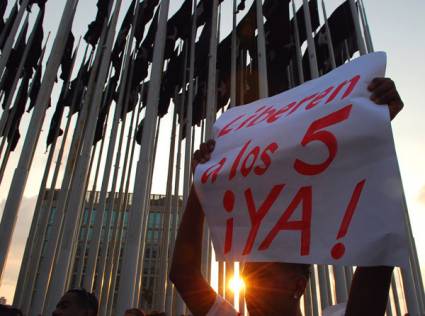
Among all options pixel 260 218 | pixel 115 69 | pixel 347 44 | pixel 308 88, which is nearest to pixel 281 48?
pixel 347 44

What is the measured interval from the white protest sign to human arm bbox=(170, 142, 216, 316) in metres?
0.10

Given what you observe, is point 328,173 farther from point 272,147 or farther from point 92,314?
point 92,314

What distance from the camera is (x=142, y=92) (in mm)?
11211

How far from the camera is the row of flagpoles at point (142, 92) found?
5516 mm

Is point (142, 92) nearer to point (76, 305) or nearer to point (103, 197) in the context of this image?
point (103, 197)

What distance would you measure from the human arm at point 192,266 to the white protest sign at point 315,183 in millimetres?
103

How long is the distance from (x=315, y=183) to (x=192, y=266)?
64 cm

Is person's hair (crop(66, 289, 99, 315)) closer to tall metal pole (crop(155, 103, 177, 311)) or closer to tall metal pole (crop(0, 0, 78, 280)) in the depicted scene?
tall metal pole (crop(0, 0, 78, 280))

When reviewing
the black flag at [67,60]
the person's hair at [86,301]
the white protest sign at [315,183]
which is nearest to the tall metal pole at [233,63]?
the person's hair at [86,301]

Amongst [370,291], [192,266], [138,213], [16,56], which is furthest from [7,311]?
[16,56]

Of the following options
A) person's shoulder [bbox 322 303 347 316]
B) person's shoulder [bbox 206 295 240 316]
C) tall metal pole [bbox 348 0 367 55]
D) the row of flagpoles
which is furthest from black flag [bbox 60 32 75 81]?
person's shoulder [bbox 206 295 240 316]

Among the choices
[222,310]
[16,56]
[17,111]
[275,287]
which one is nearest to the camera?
[275,287]

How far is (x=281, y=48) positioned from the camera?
8.72 metres

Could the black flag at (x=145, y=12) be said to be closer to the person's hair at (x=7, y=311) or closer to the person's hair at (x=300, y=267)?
the person's hair at (x=7, y=311)
